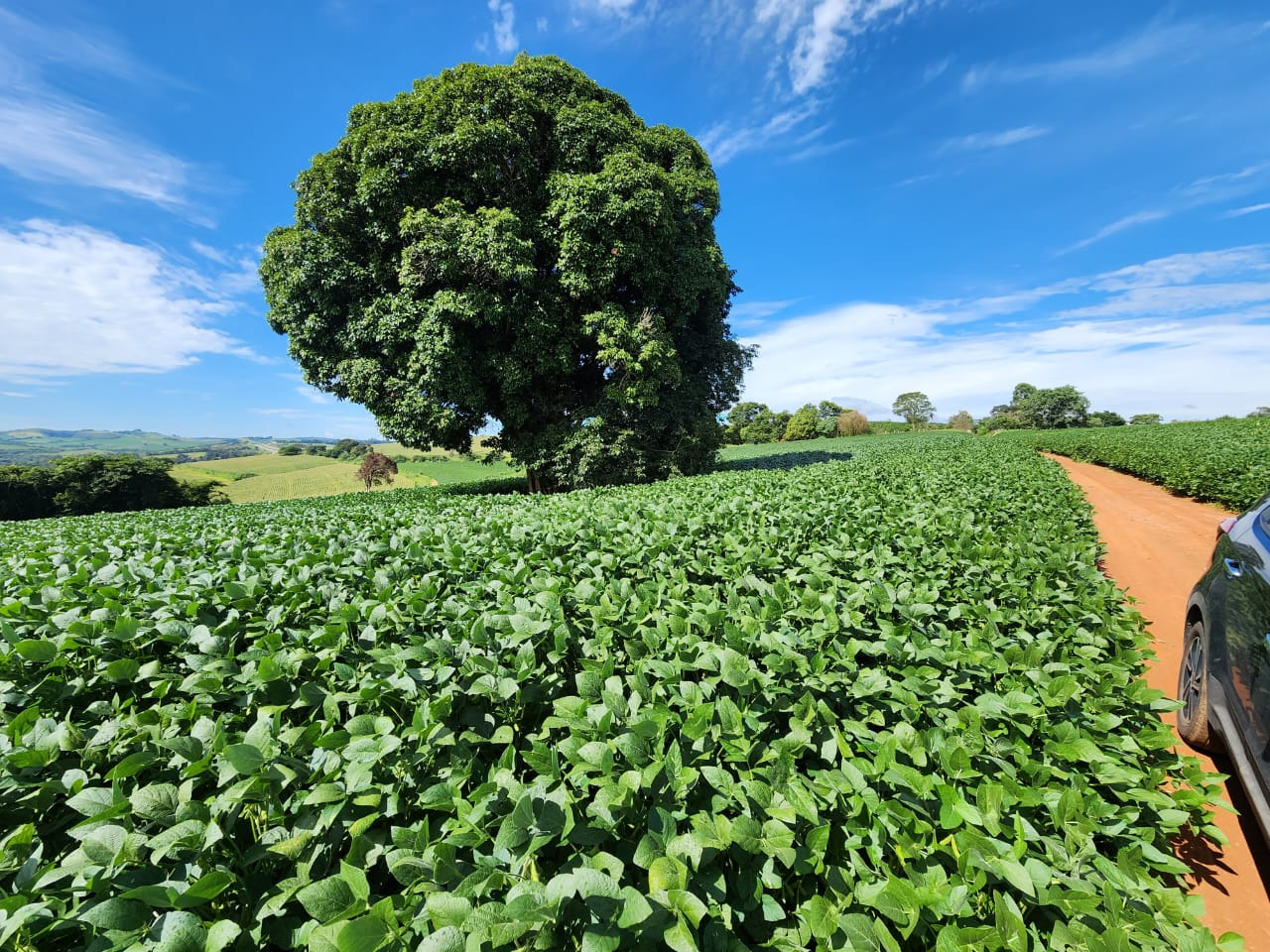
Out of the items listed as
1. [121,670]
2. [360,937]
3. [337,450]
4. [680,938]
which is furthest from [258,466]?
[680,938]

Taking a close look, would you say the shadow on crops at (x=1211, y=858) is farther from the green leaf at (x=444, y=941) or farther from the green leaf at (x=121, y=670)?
the green leaf at (x=121, y=670)

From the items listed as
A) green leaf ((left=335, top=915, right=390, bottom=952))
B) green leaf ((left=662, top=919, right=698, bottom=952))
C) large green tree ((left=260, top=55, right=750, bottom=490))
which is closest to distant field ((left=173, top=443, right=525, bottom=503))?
large green tree ((left=260, top=55, right=750, bottom=490))

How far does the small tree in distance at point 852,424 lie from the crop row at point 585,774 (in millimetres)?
79381

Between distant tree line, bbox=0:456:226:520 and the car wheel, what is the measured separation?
50106 mm

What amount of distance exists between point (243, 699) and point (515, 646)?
1207 mm

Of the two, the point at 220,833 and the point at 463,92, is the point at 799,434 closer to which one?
the point at 463,92

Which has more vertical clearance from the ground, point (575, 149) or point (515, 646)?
point (575, 149)

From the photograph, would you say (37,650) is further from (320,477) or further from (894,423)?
(894,423)

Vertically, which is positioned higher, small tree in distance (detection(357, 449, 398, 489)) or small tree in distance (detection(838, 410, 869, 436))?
small tree in distance (detection(838, 410, 869, 436))

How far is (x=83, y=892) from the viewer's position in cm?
122

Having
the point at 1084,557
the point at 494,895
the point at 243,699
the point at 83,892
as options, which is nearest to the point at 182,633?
the point at 243,699

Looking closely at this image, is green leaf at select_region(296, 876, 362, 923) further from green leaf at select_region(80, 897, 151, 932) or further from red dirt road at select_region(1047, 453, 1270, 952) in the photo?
red dirt road at select_region(1047, 453, 1270, 952)

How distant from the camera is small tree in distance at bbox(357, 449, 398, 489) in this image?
1704 inches

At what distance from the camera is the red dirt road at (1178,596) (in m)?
2.53
